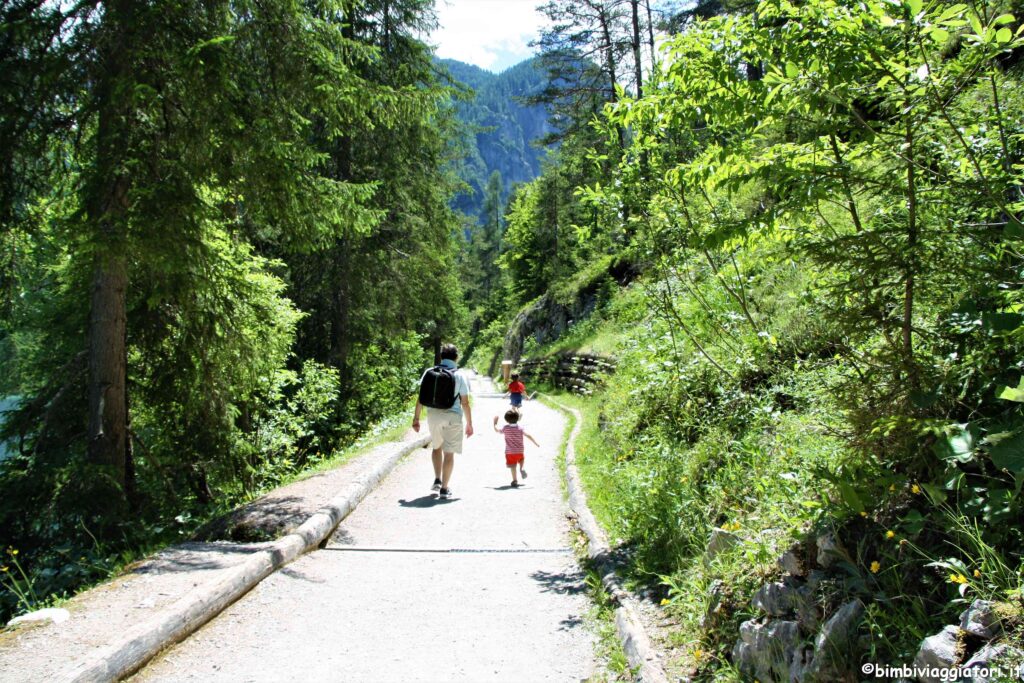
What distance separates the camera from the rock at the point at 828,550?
343 cm

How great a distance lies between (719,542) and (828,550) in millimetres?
1126

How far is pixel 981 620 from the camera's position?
8.28 ft

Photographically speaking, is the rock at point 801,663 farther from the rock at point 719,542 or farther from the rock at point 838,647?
the rock at point 719,542

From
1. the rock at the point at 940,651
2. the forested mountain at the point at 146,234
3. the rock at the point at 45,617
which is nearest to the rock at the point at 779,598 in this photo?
the rock at the point at 940,651

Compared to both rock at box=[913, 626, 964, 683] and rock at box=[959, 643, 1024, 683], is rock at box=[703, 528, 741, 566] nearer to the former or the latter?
rock at box=[913, 626, 964, 683]

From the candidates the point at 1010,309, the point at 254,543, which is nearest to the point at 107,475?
the point at 254,543

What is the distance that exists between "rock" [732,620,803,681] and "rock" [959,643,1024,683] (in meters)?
0.96

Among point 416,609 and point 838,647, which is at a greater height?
point 838,647

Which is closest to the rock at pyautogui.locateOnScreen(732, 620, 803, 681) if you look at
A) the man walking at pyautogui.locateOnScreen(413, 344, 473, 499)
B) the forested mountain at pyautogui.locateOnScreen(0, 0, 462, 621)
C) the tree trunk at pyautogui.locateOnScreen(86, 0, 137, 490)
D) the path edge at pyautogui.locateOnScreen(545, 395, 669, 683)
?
the path edge at pyautogui.locateOnScreen(545, 395, 669, 683)

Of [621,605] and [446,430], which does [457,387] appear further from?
[621,605]

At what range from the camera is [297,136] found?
26.9ft

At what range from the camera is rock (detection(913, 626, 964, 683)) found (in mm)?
2496

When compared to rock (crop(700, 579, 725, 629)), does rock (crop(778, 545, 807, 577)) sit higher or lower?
higher

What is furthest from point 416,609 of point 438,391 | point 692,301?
point 692,301
